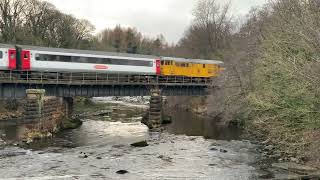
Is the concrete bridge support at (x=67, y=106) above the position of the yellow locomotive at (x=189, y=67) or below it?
below

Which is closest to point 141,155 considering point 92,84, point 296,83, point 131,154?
point 131,154

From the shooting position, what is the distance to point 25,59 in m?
41.6

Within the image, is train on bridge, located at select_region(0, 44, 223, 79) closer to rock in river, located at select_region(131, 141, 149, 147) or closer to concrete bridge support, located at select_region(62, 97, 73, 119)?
concrete bridge support, located at select_region(62, 97, 73, 119)

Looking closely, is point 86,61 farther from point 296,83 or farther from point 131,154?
point 296,83

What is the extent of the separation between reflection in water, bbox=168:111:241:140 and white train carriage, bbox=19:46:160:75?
7.34 m

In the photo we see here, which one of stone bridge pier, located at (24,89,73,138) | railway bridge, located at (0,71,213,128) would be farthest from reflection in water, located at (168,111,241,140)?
stone bridge pier, located at (24,89,73,138)

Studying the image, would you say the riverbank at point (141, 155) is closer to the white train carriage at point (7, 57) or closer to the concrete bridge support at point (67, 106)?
the concrete bridge support at point (67, 106)

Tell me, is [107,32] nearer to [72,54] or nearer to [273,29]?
[72,54]

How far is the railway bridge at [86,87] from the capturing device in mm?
39094

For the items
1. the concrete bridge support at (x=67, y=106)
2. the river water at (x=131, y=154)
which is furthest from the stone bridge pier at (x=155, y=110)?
the concrete bridge support at (x=67, y=106)

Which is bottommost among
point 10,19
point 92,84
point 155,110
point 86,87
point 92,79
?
point 155,110

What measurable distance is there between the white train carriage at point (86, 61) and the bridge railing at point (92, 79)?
0.60 metres

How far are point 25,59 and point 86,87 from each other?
6812 mm

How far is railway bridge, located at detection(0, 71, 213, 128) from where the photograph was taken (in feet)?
128
